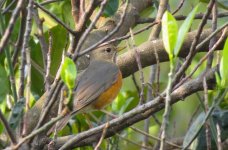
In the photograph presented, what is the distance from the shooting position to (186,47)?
11.1 feet

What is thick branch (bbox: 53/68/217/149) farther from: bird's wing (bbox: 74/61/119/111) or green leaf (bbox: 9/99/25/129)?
bird's wing (bbox: 74/61/119/111)

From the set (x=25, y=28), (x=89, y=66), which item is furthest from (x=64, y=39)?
(x=25, y=28)

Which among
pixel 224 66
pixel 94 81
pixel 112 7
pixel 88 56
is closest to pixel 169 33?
pixel 224 66

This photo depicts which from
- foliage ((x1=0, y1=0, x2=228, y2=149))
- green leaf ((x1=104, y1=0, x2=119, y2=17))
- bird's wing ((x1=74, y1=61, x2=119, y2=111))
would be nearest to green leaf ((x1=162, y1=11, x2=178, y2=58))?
foliage ((x1=0, y1=0, x2=228, y2=149))

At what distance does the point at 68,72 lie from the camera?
1964 mm

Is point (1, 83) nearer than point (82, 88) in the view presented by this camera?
Yes

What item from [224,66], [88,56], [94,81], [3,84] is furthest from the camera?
[94,81]

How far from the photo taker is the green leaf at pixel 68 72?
1.93 m

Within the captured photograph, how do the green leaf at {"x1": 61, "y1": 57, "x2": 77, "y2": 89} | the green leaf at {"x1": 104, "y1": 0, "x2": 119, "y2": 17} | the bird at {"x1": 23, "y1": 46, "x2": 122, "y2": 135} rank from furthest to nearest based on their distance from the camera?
the bird at {"x1": 23, "y1": 46, "x2": 122, "y2": 135} → the green leaf at {"x1": 104, "y1": 0, "x2": 119, "y2": 17} → the green leaf at {"x1": 61, "y1": 57, "x2": 77, "y2": 89}

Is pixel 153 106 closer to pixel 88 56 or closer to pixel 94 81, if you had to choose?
pixel 88 56

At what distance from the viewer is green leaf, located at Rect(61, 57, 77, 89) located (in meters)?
1.93

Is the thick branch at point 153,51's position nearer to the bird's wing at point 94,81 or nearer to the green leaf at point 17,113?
the bird's wing at point 94,81

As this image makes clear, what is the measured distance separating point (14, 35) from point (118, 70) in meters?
0.66

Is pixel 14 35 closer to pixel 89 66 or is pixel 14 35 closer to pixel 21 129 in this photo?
pixel 89 66
